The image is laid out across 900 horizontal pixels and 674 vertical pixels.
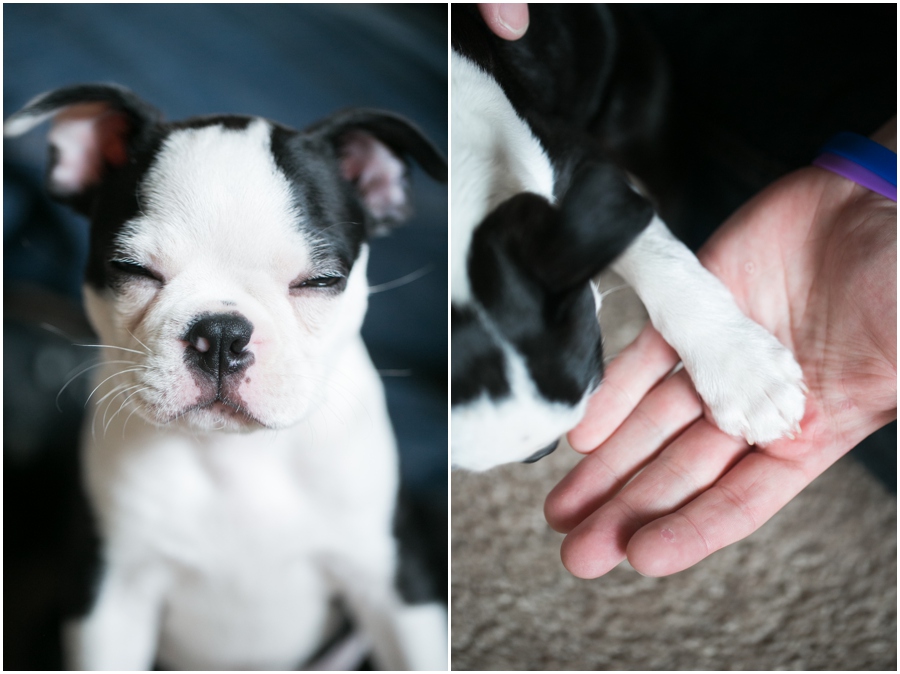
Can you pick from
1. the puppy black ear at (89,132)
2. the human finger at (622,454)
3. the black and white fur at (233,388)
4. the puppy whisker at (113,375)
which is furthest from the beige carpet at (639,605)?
the puppy black ear at (89,132)

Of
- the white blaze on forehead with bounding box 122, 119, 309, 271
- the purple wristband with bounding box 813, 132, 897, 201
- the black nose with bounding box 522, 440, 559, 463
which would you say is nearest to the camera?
the white blaze on forehead with bounding box 122, 119, 309, 271

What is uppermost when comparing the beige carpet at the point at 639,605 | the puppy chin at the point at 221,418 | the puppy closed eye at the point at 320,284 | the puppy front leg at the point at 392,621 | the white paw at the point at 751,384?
the puppy closed eye at the point at 320,284

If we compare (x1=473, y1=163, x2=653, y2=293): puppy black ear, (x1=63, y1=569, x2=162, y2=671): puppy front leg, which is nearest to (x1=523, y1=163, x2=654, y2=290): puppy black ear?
(x1=473, y1=163, x2=653, y2=293): puppy black ear

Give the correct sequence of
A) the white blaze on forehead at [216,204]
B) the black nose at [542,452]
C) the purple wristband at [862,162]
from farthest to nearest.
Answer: the purple wristband at [862,162]
the black nose at [542,452]
the white blaze on forehead at [216,204]

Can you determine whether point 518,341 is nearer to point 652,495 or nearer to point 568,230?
point 568,230

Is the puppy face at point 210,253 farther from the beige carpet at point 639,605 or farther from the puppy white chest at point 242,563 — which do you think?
the beige carpet at point 639,605

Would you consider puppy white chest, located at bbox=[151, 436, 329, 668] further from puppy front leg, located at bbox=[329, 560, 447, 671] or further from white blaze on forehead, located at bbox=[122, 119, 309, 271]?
white blaze on forehead, located at bbox=[122, 119, 309, 271]

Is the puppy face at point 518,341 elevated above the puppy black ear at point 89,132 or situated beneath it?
situated beneath
